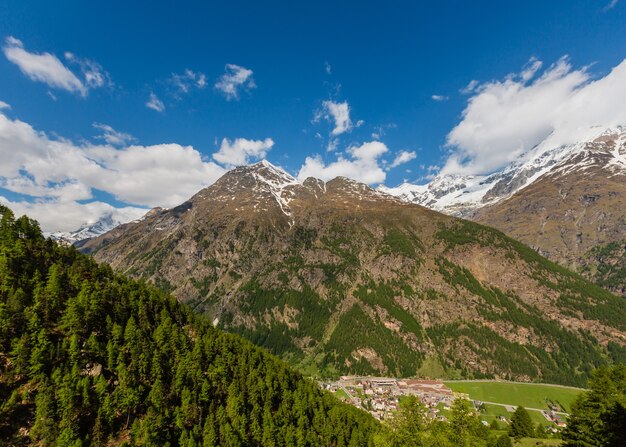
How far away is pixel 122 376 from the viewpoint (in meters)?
71.8

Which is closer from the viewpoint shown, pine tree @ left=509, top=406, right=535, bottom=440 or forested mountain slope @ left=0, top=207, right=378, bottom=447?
forested mountain slope @ left=0, top=207, right=378, bottom=447

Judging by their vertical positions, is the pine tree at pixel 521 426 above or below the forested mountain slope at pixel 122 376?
below

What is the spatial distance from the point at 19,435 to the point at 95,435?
1171cm

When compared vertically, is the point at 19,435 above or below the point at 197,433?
above

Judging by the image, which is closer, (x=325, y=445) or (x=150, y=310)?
(x=325, y=445)

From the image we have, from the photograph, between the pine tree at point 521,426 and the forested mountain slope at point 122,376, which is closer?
the forested mountain slope at point 122,376

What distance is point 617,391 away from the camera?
49188 mm

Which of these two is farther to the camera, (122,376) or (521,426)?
(521,426)

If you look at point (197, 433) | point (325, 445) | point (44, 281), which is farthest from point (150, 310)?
point (325, 445)

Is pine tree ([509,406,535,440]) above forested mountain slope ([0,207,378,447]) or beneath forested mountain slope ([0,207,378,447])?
beneath

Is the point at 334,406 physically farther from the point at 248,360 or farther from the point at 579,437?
the point at 579,437

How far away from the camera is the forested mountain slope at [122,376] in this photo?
6206 centimetres

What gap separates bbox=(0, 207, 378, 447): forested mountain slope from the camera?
6206 centimetres

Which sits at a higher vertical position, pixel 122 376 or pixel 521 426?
pixel 122 376
